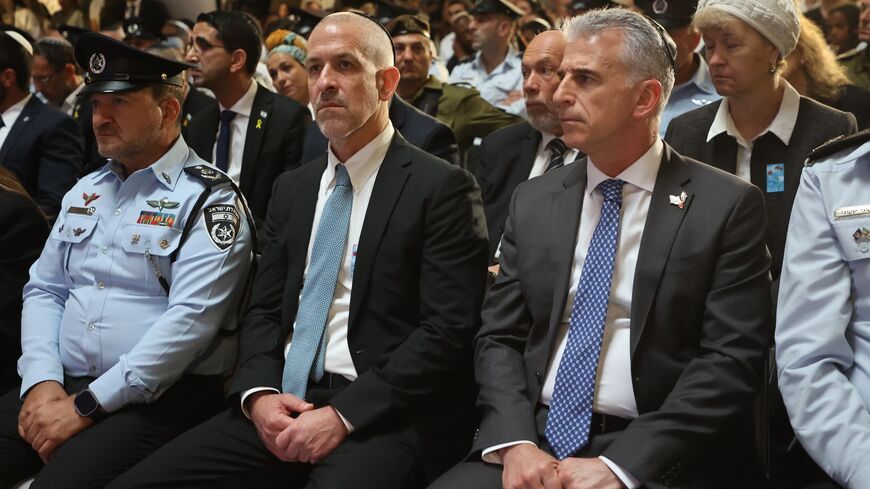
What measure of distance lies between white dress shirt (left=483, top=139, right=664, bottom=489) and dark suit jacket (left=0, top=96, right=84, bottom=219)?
2848 millimetres

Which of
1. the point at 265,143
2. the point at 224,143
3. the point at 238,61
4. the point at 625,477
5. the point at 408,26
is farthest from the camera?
the point at 408,26

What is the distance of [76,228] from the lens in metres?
2.83

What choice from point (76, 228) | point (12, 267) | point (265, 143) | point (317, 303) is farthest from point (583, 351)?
point (265, 143)

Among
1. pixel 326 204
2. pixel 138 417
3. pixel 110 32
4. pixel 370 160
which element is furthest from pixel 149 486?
pixel 110 32

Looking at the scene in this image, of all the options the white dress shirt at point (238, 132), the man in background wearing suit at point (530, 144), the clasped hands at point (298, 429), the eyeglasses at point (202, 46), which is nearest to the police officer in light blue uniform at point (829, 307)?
the clasped hands at point (298, 429)

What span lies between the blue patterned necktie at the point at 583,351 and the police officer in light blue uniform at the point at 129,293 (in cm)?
111

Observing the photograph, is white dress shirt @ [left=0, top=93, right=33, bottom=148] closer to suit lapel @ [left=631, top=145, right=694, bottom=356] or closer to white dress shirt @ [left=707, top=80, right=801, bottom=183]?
white dress shirt @ [left=707, top=80, right=801, bottom=183]

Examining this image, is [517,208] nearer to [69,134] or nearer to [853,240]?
[853,240]

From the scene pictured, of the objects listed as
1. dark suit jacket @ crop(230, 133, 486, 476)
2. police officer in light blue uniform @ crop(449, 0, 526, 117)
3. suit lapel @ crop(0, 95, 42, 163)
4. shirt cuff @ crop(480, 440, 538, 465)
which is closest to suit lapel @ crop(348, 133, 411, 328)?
dark suit jacket @ crop(230, 133, 486, 476)

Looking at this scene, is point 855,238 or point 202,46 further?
point 202,46

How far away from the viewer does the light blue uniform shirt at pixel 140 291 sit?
2.62m

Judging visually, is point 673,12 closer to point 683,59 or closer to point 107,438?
point 683,59

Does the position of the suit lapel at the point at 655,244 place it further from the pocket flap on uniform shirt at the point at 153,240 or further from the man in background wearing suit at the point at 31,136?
the man in background wearing suit at the point at 31,136

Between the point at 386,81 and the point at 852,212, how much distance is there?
4.37ft
